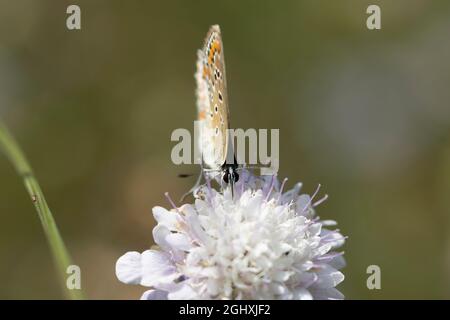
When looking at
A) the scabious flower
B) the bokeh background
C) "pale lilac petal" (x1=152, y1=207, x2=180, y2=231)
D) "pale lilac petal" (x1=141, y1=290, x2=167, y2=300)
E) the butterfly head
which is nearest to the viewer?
the scabious flower

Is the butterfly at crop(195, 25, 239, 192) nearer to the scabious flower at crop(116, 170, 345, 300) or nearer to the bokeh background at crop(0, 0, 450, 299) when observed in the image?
the scabious flower at crop(116, 170, 345, 300)

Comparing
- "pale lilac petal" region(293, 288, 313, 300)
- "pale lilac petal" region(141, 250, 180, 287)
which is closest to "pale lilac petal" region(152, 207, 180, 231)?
"pale lilac petal" region(141, 250, 180, 287)

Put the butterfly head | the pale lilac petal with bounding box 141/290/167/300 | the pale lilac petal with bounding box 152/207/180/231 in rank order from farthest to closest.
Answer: the butterfly head, the pale lilac petal with bounding box 152/207/180/231, the pale lilac petal with bounding box 141/290/167/300

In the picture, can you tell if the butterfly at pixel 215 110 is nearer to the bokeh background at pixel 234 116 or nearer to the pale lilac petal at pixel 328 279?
the pale lilac petal at pixel 328 279

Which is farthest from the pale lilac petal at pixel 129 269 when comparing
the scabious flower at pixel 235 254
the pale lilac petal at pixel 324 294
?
the pale lilac petal at pixel 324 294

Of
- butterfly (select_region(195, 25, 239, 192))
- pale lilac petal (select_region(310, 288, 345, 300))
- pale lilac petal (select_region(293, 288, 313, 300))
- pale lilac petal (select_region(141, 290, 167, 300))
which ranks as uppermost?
butterfly (select_region(195, 25, 239, 192))
